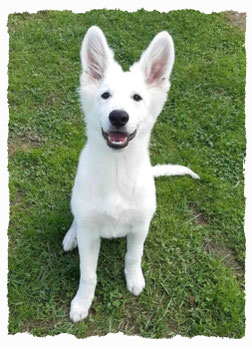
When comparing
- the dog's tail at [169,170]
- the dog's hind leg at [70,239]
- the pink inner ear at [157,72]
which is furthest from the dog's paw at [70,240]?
the pink inner ear at [157,72]

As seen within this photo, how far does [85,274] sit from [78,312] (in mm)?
353

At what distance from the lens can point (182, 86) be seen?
5375 millimetres

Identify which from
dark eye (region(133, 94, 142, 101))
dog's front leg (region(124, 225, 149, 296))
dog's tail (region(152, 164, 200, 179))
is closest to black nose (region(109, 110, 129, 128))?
dark eye (region(133, 94, 142, 101))

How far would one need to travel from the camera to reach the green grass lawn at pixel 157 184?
3.52m

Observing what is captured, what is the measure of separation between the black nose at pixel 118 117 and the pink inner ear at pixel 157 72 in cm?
49

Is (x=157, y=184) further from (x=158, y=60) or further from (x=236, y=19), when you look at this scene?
(x=236, y=19)

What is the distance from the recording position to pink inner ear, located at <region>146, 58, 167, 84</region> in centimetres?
281

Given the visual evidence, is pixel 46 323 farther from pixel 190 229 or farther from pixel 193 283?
pixel 190 229

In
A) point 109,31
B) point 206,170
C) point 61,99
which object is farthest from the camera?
point 109,31

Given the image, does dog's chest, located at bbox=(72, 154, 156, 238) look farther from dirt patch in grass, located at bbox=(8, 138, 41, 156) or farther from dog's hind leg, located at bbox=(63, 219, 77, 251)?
dirt patch in grass, located at bbox=(8, 138, 41, 156)

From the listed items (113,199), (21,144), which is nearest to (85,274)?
(113,199)

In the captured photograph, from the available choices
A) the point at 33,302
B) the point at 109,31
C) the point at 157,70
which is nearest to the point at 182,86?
the point at 109,31

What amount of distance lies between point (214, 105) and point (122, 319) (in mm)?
2997

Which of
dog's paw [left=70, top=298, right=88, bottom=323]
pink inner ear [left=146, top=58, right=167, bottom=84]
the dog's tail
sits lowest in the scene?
dog's paw [left=70, top=298, right=88, bottom=323]
